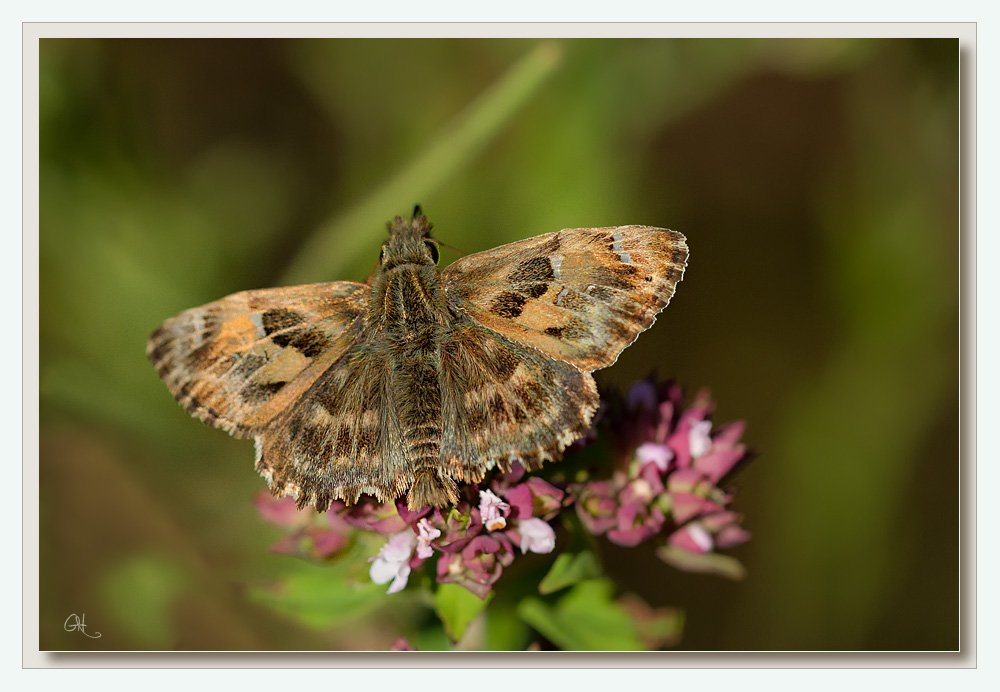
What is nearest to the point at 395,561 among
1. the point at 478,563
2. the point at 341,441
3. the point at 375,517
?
the point at 375,517

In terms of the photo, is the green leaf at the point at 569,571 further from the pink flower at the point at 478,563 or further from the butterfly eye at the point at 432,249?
the butterfly eye at the point at 432,249

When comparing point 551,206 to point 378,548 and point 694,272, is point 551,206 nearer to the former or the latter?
point 694,272

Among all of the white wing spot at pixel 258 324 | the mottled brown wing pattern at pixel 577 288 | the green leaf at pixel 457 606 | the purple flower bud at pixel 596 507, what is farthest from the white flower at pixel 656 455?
the white wing spot at pixel 258 324

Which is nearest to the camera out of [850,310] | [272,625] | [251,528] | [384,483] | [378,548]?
[384,483]

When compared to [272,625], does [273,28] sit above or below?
above

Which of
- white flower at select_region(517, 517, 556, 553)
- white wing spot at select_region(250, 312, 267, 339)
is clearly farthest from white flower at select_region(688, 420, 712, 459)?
white wing spot at select_region(250, 312, 267, 339)
